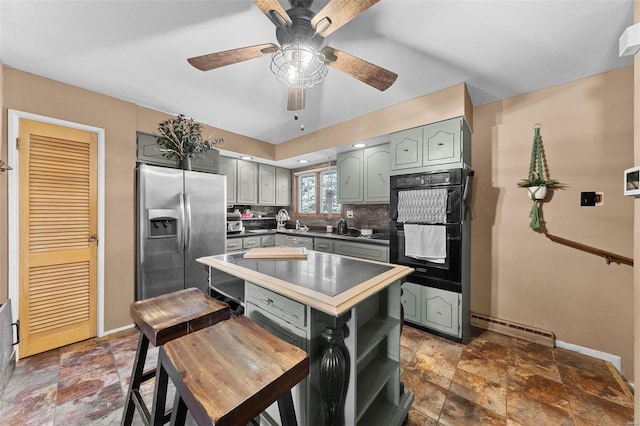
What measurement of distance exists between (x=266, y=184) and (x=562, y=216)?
3896mm

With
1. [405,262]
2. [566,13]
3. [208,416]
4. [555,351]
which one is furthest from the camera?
[405,262]

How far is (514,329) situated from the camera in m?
2.36

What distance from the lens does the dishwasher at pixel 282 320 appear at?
1.12 metres

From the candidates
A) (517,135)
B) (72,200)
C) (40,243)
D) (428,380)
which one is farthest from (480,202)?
(40,243)

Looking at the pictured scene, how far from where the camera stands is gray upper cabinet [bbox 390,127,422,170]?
2449 millimetres

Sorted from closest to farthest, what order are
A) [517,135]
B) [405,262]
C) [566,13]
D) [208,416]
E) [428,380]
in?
[208,416]
[566,13]
[428,380]
[517,135]
[405,262]

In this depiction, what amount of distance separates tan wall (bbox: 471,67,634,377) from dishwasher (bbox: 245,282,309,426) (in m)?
2.36

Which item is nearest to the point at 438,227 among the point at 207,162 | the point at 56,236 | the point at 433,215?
the point at 433,215

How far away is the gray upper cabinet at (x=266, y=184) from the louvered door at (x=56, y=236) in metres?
2.20

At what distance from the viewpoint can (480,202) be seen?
102 inches

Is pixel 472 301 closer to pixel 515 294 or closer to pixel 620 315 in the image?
pixel 515 294

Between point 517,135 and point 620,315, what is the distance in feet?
5.80

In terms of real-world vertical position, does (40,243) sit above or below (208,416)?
above

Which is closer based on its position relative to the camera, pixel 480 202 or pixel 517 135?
pixel 517 135
